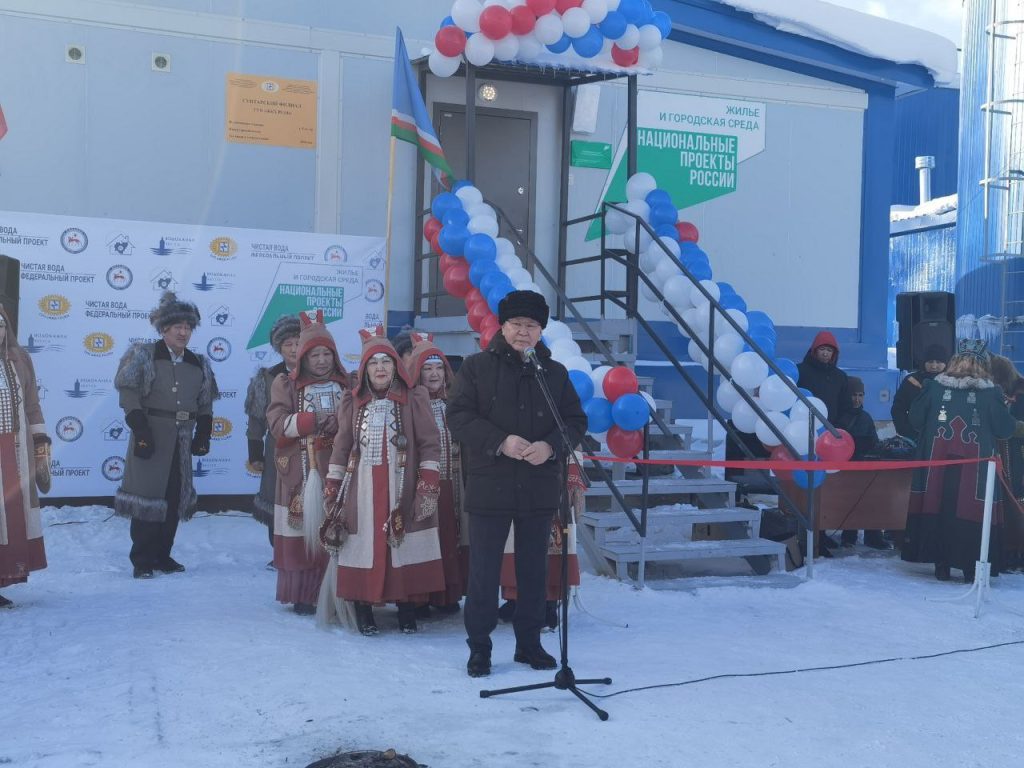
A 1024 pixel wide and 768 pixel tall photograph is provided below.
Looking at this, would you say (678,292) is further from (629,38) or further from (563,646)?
(563,646)

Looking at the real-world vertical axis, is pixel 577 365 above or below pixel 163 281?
below

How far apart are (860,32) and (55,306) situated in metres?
7.94

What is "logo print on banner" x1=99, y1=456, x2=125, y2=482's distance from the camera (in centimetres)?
842

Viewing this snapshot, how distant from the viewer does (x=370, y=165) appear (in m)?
9.52

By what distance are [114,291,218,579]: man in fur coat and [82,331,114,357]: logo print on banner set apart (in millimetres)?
1514

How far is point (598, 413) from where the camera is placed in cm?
674

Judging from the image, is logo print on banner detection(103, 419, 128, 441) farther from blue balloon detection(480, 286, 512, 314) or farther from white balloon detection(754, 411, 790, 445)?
white balloon detection(754, 411, 790, 445)

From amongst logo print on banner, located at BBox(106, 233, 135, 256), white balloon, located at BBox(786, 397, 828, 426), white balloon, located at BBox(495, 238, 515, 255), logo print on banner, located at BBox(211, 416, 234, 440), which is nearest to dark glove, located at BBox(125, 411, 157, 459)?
logo print on banner, located at BBox(211, 416, 234, 440)

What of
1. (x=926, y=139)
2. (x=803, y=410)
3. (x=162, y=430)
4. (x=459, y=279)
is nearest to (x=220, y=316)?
(x=162, y=430)

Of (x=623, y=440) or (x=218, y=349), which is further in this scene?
(x=218, y=349)

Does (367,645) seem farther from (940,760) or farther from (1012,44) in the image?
(1012,44)

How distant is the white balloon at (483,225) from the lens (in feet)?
26.2

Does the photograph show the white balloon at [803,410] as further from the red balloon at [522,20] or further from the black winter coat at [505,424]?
the red balloon at [522,20]

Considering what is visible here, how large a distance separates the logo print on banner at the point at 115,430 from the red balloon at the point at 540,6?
447 cm
